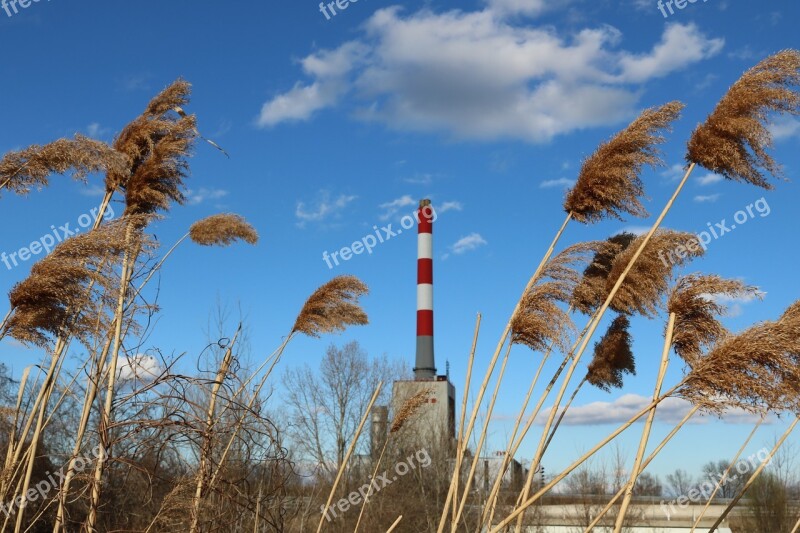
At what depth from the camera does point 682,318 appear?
3.81m

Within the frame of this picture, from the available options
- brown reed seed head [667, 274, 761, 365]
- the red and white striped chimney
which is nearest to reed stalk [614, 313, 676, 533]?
brown reed seed head [667, 274, 761, 365]

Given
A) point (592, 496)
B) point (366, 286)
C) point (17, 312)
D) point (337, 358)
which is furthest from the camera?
point (337, 358)

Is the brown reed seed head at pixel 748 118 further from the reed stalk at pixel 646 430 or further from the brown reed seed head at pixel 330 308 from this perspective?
the brown reed seed head at pixel 330 308

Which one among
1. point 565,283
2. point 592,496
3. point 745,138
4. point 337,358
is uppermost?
point 337,358

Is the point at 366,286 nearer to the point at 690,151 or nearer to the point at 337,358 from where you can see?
the point at 690,151

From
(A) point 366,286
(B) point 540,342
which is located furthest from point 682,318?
(A) point 366,286

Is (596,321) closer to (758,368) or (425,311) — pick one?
(758,368)

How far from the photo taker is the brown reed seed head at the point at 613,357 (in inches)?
195

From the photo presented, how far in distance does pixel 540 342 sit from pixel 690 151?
4.27ft

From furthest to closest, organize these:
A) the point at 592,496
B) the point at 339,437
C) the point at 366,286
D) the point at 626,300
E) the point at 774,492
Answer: the point at 339,437, the point at 592,496, the point at 774,492, the point at 366,286, the point at 626,300

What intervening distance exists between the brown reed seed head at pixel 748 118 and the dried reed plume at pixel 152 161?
292cm

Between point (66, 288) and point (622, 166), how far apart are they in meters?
2.89

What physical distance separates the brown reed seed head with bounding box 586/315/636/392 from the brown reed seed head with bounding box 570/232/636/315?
1.52ft

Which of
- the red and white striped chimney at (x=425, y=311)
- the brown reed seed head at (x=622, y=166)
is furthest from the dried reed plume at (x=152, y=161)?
the red and white striped chimney at (x=425, y=311)
